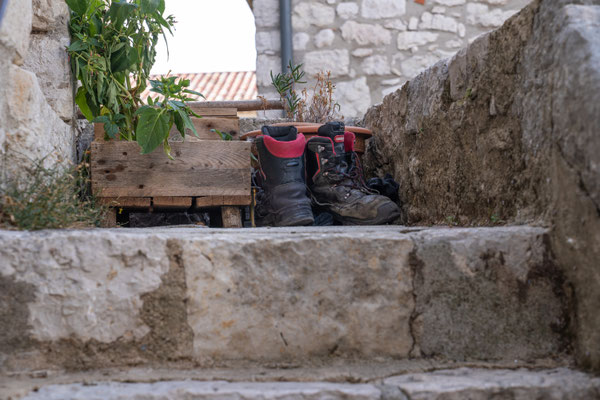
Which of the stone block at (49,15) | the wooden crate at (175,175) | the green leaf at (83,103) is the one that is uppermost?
the stone block at (49,15)

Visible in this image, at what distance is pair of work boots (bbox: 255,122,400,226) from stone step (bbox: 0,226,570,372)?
35.3 inches

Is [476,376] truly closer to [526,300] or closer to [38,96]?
[526,300]

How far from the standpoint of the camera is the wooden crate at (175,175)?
6.91ft

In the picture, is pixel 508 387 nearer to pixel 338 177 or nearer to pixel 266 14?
pixel 338 177

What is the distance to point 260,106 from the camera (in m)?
3.36

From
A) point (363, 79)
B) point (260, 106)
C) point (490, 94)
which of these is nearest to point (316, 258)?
point (490, 94)

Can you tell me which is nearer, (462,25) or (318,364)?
(318,364)

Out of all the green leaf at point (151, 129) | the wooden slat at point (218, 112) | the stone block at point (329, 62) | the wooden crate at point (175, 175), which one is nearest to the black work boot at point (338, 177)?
the wooden crate at point (175, 175)

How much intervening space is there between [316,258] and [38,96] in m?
1.02

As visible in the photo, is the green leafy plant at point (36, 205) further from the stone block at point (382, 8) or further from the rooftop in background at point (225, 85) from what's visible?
the rooftop in background at point (225, 85)

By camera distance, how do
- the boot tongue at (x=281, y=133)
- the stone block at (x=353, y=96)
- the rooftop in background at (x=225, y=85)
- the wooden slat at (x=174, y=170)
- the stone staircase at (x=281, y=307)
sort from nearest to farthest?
1. the stone staircase at (x=281, y=307)
2. the wooden slat at (x=174, y=170)
3. the boot tongue at (x=281, y=133)
4. the stone block at (x=353, y=96)
5. the rooftop in background at (x=225, y=85)

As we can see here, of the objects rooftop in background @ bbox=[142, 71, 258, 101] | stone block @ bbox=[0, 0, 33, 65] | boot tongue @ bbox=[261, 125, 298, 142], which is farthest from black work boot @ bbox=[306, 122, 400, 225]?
rooftop in background @ bbox=[142, 71, 258, 101]

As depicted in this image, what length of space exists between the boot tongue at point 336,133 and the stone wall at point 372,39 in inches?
87.1

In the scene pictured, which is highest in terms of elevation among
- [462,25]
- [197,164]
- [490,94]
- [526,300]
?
[462,25]
